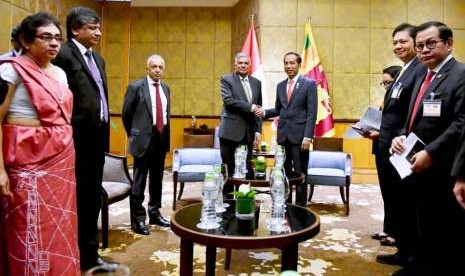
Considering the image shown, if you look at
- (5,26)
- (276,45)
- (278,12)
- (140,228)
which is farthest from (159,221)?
(278,12)

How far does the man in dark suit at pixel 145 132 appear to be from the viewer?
3697 millimetres

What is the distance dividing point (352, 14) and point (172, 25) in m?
3.55

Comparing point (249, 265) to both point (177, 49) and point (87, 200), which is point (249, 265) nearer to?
point (87, 200)

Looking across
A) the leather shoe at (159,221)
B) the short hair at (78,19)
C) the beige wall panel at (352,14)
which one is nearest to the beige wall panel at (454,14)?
the beige wall panel at (352,14)

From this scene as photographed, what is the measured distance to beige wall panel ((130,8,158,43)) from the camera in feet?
27.8

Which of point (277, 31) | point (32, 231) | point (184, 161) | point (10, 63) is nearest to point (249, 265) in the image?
point (32, 231)

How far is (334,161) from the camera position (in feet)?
16.6

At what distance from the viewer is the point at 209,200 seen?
2.20 m

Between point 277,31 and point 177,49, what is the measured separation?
2.46 metres

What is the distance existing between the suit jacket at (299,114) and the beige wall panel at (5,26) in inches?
136

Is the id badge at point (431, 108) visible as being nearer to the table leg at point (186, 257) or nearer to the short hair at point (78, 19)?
the table leg at point (186, 257)

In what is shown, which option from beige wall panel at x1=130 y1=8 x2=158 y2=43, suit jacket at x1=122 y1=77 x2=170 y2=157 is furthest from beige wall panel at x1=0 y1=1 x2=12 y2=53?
beige wall panel at x1=130 y1=8 x2=158 y2=43

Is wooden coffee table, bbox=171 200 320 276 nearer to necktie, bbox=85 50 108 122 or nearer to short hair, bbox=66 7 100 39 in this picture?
necktie, bbox=85 50 108 122

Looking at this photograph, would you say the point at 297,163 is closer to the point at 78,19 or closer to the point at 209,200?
the point at 209,200
